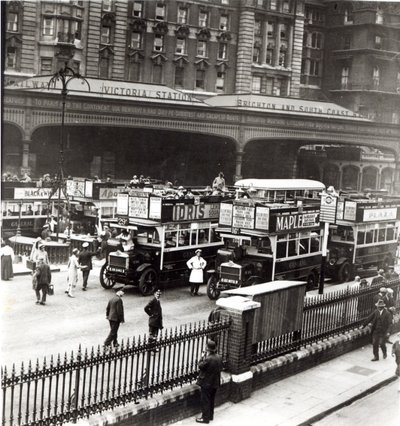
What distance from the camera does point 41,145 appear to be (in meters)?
37.4

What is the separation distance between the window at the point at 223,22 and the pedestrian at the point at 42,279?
3654 centimetres

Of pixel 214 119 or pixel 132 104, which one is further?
pixel 214 119

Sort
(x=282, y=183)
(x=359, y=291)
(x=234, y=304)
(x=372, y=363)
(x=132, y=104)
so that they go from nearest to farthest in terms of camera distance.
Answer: (x=234, y=304) → (x=372, y=363) → (x=359, y=291) → (x=282, y=183) → (x=132, y=104)

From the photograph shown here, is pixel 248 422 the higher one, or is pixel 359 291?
pixel 359 291

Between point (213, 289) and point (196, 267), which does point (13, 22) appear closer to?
Answer: point (196, 267)

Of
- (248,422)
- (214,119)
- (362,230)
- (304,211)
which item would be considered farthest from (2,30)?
(214,119)

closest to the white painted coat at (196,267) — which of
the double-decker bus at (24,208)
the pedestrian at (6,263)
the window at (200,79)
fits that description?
the pedestrian at (6,263)

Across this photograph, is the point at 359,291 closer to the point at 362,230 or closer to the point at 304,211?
the point at 304,211

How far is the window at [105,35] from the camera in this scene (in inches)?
1708

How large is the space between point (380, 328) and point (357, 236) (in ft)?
25.8

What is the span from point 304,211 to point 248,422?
32.8ft

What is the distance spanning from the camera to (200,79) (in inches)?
1970

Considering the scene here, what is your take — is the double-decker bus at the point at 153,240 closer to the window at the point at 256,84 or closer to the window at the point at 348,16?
the window at the point at 256,84

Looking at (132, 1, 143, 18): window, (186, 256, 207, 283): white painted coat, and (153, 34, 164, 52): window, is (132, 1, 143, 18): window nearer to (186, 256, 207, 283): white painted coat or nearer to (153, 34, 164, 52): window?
(153, 34, 164, 52): window
